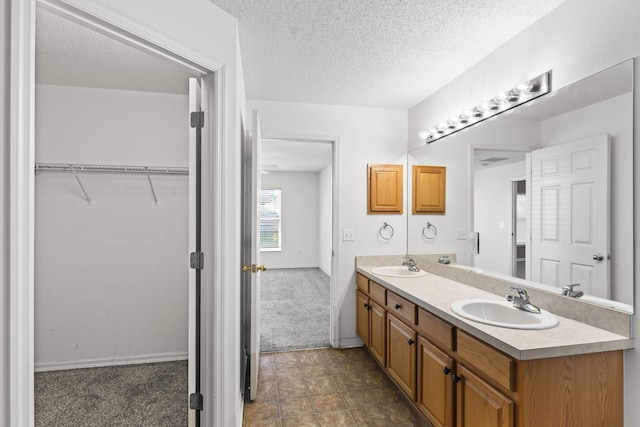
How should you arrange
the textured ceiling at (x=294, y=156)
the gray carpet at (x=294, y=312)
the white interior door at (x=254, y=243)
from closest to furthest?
the white interior door at (x=254, y=243) < the gray carpet at (x=294, y=312) < the textured ceiling at (x=294, y=156)

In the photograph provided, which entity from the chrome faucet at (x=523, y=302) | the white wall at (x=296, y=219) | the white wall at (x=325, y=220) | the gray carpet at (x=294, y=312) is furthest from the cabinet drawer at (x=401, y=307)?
the white wall at (x=296, y=219)

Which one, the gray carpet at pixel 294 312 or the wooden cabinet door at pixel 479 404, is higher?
the wooden cabinet door at pixel 479 404

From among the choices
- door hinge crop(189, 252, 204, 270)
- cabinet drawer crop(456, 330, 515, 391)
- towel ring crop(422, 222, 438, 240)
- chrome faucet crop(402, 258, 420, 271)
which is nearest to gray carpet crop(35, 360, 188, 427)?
door hinge crop(189, 252, 204, 270)

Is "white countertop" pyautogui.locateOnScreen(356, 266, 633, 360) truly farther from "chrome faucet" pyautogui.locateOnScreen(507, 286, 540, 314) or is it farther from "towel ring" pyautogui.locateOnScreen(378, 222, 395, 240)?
"towel ring" pyautogui.locateOnScreen(378, 222, 395, 240)

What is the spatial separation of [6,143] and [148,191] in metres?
2.28

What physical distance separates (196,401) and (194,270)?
67cm

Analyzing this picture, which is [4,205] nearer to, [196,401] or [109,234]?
[196,401]

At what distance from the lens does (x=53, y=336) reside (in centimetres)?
269

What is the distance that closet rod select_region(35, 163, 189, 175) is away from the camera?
262 centimetres

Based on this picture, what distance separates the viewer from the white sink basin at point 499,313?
155 centimetres

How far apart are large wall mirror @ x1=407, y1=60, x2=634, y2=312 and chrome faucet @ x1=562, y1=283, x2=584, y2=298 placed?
25 mm

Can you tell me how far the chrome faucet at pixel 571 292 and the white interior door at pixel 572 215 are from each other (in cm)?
2

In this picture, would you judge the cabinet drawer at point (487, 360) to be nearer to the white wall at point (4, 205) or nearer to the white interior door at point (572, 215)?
the white interior door at point (572, 215)

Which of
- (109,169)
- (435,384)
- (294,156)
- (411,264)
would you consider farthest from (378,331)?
(294,156)
